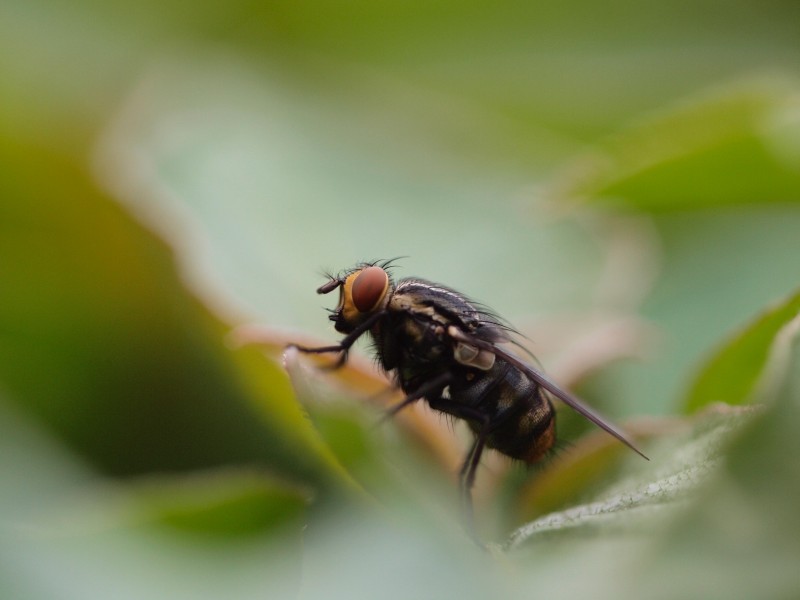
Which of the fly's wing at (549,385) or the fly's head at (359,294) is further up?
the fly's head at (359,294)

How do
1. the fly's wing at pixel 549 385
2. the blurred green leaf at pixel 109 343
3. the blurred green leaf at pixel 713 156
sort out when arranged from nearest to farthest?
the fly's wing at pixel 549 385, the blurred green leaf at pixel 713 156, the blurred green leaf at pixel 109 343

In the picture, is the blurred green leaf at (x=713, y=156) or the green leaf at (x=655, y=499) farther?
the blurred green leaf at (x=713, y=156)

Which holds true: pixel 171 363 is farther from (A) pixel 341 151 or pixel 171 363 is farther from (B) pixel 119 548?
(A) pixel 341 151

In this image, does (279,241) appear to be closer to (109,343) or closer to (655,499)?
(109,343)

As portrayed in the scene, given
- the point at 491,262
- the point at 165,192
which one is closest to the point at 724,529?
the point at 491,262

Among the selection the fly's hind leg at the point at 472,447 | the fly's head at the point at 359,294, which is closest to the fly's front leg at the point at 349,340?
the fly's head at the point at 359,294

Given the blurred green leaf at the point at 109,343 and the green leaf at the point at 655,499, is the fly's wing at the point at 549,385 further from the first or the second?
the blurred green leaf at the point at 109,343
